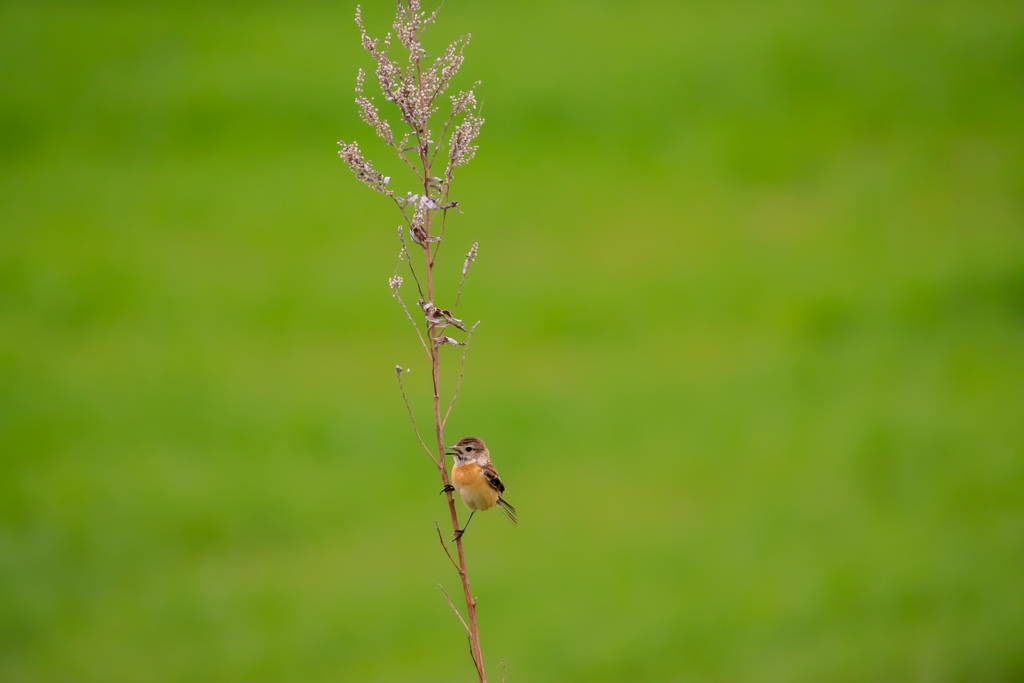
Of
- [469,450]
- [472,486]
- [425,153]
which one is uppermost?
[469,450]

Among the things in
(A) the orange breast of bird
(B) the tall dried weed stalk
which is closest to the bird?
(A) the orange breast of bird

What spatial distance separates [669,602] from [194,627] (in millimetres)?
4192

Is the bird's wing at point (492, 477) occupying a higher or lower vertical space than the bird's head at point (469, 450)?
lower

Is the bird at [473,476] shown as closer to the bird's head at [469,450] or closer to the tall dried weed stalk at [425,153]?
the bird's head at [469,450]

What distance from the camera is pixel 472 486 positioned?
11.0 ft

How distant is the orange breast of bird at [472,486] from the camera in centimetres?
336

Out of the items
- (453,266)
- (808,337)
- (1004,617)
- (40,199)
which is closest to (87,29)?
(40,199)

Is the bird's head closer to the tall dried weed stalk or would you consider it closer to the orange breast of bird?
the orange breast of bird

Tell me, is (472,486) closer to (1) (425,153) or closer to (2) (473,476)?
(2) (473,476)

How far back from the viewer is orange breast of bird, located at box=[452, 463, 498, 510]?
3.36 m

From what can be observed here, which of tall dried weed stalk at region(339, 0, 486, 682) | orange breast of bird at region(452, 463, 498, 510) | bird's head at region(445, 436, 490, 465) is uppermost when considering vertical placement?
bird's head at region(445, 436, 490, 465)

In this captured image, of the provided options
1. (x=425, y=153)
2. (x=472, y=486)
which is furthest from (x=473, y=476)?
(x=425, y=153)

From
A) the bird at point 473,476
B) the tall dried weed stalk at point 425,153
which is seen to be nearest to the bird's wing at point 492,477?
the bird at point 473,476

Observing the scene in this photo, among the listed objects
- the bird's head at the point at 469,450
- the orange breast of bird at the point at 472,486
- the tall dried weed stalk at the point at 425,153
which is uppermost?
the bird's head at the point at 469,450
